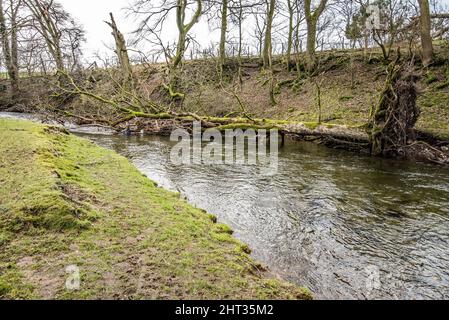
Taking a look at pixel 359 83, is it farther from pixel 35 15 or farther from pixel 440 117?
pixel 35 15

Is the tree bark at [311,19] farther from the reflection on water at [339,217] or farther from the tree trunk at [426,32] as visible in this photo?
the reflection on water at [339,217]

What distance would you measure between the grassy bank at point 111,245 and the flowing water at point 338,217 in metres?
0.70

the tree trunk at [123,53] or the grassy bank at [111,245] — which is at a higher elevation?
the tree trunk at [123,53]

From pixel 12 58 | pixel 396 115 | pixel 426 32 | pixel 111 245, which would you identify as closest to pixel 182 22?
pixel 426 32

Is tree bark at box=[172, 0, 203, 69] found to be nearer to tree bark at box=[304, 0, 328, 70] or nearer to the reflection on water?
tree bark at box=[304, 0, 328, 70]

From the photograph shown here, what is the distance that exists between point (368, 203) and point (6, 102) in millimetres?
30496

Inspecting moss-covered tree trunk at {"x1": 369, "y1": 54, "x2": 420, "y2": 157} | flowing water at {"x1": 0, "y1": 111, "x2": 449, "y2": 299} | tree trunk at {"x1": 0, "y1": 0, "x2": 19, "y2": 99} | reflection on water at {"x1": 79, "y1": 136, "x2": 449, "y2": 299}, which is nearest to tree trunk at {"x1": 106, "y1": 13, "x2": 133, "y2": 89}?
flowing water at {"x1": 0, "y1": 111, "x2": 449, "y2": 299}

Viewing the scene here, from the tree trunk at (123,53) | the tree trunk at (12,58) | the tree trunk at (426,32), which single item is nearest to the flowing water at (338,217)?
the tree trunk at (426,32)

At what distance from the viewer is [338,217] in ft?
19.5

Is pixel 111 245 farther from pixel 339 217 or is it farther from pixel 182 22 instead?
pixel 182 22

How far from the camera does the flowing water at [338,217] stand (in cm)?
405

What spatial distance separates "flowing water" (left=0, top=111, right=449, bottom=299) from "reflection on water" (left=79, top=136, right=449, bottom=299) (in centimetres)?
2

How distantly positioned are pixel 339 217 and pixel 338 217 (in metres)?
0.02

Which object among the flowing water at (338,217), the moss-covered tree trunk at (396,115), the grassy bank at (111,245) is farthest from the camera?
the moss-covered tree trunk at (396,115)
